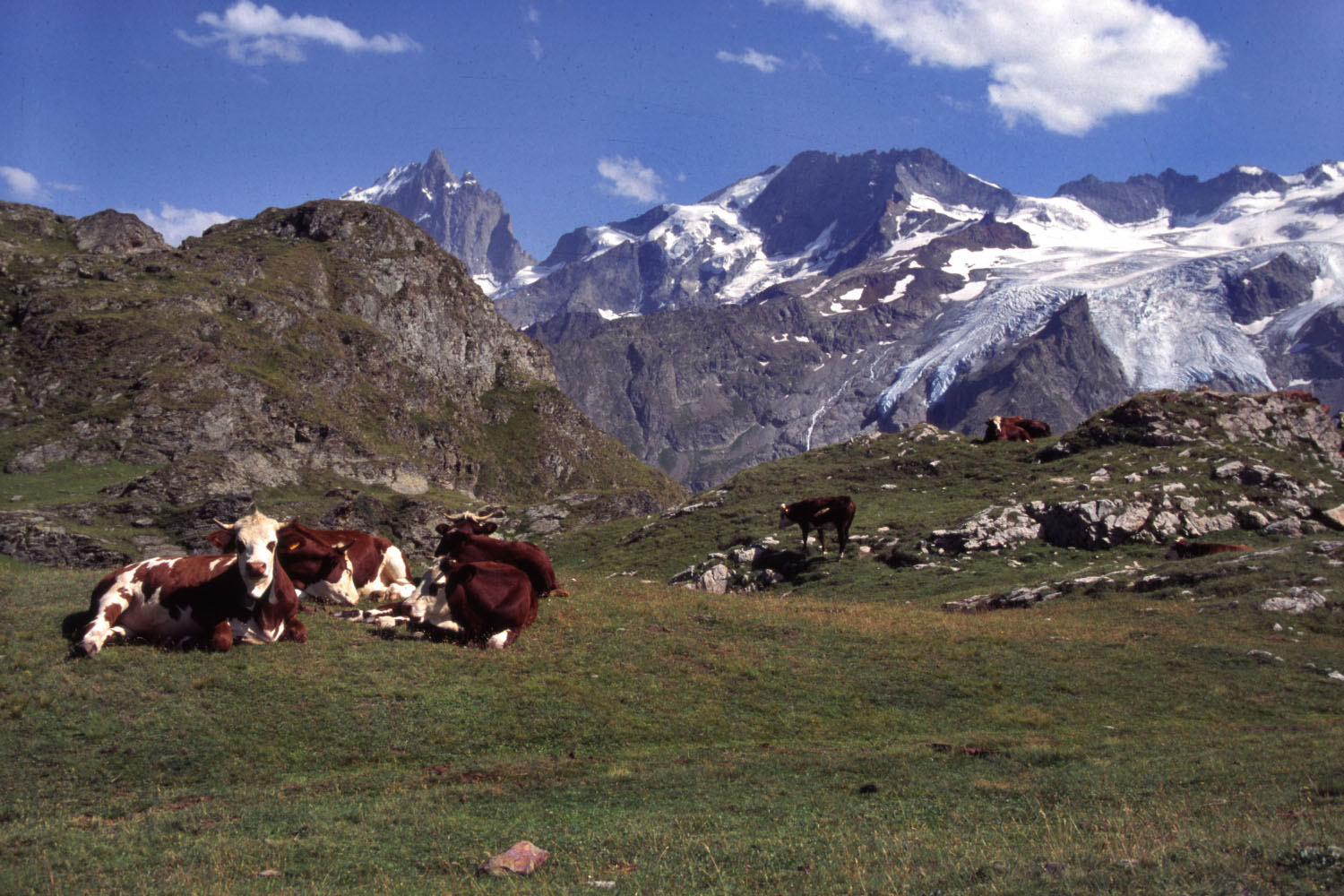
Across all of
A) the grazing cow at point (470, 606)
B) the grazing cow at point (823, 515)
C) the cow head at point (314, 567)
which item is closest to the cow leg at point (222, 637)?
the grazing cow at point (470, 606)

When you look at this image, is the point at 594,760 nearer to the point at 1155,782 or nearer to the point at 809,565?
the point at 1155,782

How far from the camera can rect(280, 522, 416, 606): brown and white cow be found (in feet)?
64.7

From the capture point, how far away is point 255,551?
52.1ft

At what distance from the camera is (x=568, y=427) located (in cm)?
18338

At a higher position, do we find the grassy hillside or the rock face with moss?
the rock face with moss

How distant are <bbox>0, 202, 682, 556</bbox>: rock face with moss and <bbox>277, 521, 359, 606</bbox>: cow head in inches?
2405

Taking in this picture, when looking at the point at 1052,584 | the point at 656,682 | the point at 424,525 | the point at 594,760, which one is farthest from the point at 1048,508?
the point at 424,525

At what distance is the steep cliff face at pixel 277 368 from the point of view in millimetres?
88312

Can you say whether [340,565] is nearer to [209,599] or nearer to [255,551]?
[209,599]

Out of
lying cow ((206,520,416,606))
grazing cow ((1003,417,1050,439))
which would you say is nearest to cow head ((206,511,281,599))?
lying cow ((206,520,416,606))

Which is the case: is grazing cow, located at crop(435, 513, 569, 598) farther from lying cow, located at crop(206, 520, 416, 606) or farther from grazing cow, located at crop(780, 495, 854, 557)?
grazing cow, located at crop(780, 495, 854, 557)

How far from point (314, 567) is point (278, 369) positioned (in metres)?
110

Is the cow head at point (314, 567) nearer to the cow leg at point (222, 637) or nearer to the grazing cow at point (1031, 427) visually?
the cow leg at point (222, 637)

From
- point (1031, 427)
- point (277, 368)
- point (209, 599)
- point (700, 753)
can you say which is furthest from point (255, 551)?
point (277, 368)
